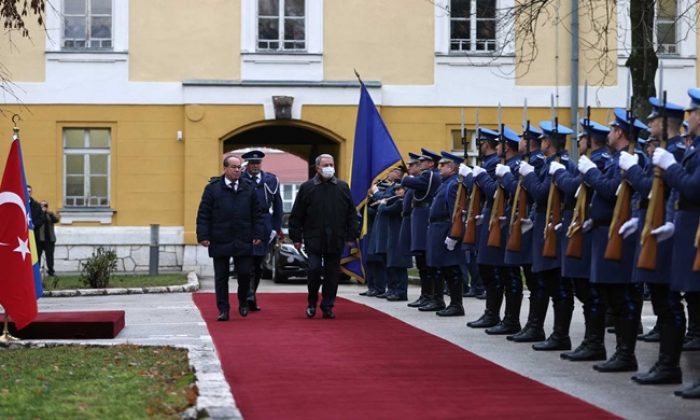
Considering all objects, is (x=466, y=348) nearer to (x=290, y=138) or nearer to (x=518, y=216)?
(x=518, y=216)

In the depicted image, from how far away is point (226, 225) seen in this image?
16.4 m

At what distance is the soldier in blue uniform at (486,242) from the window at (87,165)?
17279 mm

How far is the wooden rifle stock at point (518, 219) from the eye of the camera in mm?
13453

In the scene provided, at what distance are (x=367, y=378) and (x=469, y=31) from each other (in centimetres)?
2224

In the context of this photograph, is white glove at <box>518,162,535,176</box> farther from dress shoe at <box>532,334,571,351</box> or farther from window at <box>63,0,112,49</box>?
window at <box>63,0,112,49</box>

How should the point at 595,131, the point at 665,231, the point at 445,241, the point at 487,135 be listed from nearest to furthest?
the point at 665,231, the point at 595,131, the point at 487,135, the point at 445,241

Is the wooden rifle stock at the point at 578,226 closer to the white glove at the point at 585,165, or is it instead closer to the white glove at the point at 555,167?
the white glove at the point at 585,165

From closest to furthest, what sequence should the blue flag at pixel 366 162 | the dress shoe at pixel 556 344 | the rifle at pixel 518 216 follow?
the dress shoe at pixel 556 344, the rifle at pixel 518 216, the blue flag at pixel 366 162

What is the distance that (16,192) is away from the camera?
13.9 m

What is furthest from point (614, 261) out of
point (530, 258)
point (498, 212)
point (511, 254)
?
point (498, 212)

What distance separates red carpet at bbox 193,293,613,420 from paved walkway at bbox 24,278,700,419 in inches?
7.2

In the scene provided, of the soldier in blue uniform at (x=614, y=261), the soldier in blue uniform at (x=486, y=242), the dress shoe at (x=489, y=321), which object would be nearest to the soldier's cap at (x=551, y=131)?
the soldier in blue uniform at (x=614, y=261)

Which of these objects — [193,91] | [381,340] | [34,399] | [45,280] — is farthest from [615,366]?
[193,91]

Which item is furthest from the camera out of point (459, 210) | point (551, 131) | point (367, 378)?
point (459, 210)
